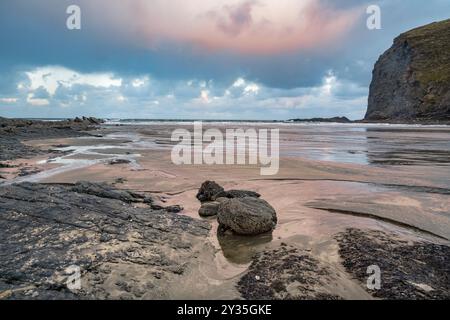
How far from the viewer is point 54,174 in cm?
1195

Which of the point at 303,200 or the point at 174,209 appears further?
the point at 303,200

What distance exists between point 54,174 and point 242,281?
32.2 ft

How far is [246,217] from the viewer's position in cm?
629

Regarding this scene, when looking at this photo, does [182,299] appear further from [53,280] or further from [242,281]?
[53,280]

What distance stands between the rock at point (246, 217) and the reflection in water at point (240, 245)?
13cm

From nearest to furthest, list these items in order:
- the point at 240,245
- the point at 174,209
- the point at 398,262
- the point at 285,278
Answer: the point at 285,278 → the point at 398,262 → the point at 240,245 → the point at 174,209

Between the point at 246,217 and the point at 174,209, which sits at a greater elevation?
the point at 246,217

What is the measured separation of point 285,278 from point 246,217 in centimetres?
182

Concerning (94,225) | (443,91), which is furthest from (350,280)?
(443,91)

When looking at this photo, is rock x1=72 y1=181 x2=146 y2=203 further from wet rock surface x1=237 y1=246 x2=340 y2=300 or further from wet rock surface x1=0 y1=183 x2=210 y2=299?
wet rock surface x1=237 y1=246 x2=340 y2=300

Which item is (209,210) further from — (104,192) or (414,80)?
(414,80)

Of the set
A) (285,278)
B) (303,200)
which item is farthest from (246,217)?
(303,200)

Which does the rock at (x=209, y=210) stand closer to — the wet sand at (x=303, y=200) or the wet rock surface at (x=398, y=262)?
the wet sand at (x=303, y=200)

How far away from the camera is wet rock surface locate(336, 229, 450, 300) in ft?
14.0
